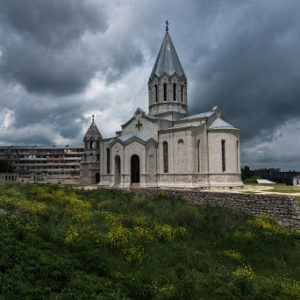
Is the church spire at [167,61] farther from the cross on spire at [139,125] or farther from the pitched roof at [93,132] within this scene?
the pitched roof at [93,132]

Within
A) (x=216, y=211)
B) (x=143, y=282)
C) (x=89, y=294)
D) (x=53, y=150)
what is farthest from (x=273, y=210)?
(x=53, y=150)

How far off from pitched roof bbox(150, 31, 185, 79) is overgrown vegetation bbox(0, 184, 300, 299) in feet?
74.0

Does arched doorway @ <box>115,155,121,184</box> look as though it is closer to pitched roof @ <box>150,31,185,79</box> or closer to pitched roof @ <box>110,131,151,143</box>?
pitched roof @ <box>110,131,151,143</box>

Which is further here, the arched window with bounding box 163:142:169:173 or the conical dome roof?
the conical dome roof

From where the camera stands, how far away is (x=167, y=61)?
1248 inches

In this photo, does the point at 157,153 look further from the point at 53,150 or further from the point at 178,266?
the point at 53,150

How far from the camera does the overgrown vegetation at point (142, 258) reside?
5.54 m

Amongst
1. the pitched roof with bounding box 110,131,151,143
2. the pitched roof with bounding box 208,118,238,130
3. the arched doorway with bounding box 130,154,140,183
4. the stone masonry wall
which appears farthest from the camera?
the arched doorway with bounding box 130,154,140,183

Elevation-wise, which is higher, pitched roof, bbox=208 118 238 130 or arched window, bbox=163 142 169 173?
pitched roof, bbox=208 118 238 130

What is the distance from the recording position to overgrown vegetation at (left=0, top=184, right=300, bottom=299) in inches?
218

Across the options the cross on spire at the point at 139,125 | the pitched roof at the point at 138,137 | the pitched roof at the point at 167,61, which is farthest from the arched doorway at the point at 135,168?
the pitched roof at the point at 167,61

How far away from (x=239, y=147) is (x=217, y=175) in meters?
4.35

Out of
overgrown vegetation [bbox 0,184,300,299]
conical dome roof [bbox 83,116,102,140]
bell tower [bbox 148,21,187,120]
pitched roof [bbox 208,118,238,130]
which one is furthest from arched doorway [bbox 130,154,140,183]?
overgrown vegetation [bbox 0,184,300,299]

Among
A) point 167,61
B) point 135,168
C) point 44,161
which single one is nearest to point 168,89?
point 167,61
